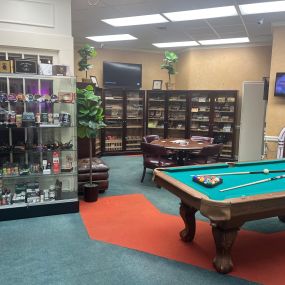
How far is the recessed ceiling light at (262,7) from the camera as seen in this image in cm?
456

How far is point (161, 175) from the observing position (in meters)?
3.07

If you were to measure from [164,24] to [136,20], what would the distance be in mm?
606

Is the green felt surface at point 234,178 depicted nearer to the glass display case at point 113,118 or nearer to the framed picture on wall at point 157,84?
the glass display case at point 113,118

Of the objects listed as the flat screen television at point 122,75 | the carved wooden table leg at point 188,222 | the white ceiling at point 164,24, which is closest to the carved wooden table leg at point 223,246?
the carved wooden table leg at point 188,222

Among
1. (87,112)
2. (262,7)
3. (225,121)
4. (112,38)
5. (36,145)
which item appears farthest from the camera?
(225,121)

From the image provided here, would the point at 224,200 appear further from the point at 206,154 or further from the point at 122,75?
the point at 122,75

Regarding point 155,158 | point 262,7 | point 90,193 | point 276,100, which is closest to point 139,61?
point 155,158

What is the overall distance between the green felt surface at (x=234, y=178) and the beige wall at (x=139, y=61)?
5.86m

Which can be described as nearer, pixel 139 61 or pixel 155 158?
pixel 155 158

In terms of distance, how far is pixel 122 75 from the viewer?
8.45m

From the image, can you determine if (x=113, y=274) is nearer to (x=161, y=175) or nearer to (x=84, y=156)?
(x=161, y=175)

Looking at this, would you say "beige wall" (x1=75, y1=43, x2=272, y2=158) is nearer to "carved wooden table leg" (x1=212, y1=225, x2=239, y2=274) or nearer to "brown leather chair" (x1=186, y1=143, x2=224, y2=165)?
"brown leather chair" (x1=186, y1=143, x2=224, y2=165)

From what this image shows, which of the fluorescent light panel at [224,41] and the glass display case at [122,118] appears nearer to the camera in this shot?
the fluorescent light panel at [224,41]

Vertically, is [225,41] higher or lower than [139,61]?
higher
